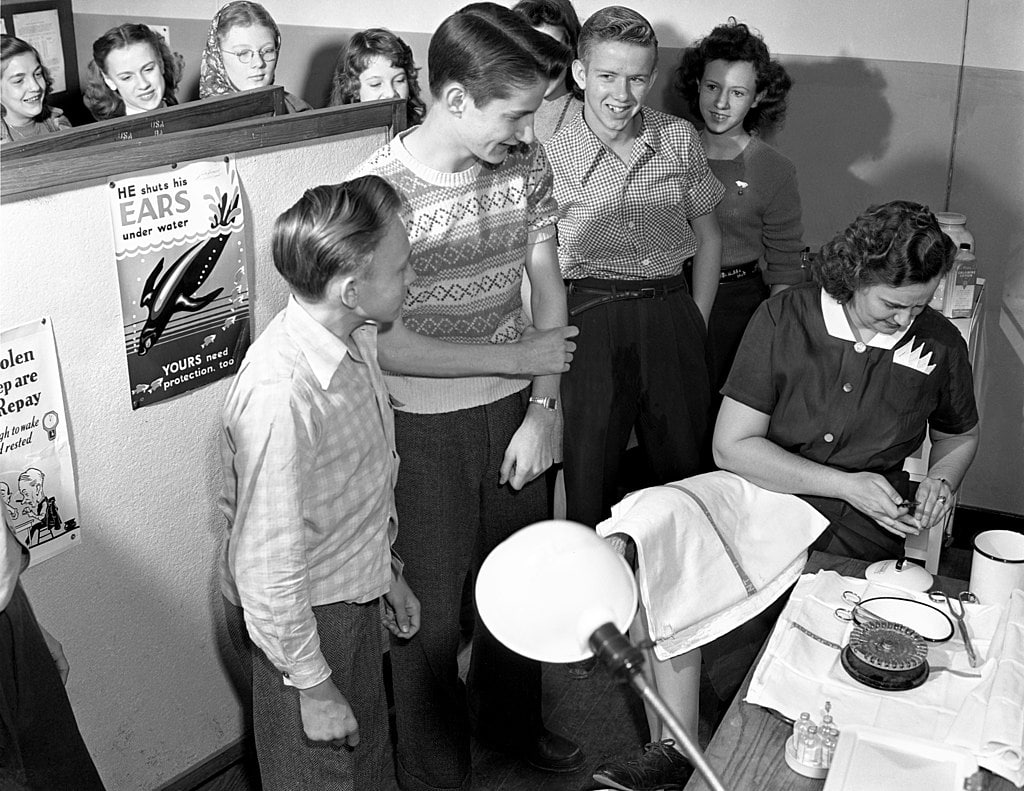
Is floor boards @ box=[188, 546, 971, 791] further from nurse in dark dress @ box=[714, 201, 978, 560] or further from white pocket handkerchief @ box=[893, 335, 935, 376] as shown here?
white pocket handkerchief @ box=[893, 335, 935, 376]

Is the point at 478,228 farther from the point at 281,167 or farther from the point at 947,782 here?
the point at 947,782

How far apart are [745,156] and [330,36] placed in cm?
222

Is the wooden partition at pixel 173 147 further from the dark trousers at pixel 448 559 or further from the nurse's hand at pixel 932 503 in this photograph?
the nurse's hand at pixel 932 503

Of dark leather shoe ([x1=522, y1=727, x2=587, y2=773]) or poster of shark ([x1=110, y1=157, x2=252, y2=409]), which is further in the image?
dark leather shoe ([x1=522, y1=727, x2=587, y2=773])

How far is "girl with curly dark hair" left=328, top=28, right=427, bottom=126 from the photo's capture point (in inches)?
131

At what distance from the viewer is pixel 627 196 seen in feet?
8.44

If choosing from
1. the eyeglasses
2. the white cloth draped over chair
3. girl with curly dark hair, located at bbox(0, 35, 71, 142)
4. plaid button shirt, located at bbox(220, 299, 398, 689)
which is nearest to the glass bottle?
the white cloth draped over chair

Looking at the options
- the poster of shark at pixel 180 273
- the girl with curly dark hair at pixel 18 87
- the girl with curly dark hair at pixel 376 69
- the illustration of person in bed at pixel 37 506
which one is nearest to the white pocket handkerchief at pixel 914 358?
the poster of shark at pixel 180 273

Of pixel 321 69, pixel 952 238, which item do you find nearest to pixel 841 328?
pixel 952 238

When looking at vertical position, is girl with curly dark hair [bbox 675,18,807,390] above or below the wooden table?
above

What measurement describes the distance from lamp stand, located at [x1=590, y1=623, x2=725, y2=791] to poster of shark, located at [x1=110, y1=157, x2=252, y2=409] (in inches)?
49.9

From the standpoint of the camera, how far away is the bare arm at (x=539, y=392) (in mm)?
2076

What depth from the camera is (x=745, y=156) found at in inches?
119

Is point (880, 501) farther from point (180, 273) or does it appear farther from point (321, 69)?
point (321, 69)
